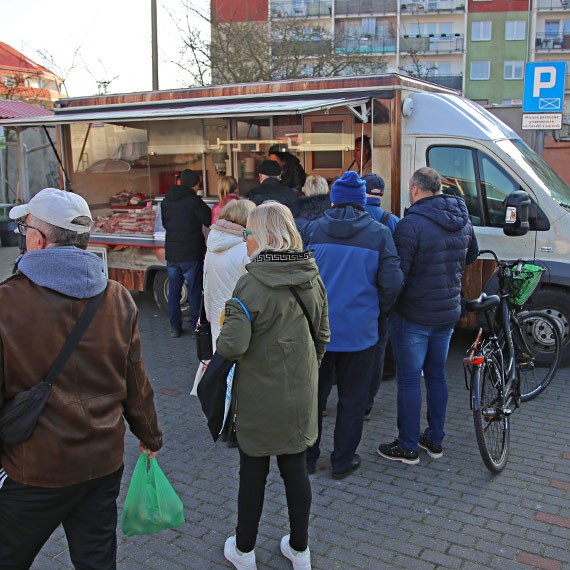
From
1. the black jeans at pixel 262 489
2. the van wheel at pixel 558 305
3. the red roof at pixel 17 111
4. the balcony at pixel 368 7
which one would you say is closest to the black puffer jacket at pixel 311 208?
the van wheel at pixel 558 305

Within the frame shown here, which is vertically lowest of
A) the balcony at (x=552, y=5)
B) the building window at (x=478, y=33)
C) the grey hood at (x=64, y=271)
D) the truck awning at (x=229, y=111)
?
the grey hood at (x=64, y=271)

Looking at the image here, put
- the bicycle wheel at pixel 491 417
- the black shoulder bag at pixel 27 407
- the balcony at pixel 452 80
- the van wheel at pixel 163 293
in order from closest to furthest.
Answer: the black shoulder bag at pixel 27 407
the bicycle wheel at pixel 491 417
the van wheel at pixel 163 293
the balcony at pixel 452 80

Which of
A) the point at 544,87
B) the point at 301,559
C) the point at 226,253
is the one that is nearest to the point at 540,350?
the point at 226,253

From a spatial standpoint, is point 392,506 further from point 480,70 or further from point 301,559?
point 480,70

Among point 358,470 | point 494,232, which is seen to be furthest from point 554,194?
point 358,470

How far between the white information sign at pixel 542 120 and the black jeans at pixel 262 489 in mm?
8356

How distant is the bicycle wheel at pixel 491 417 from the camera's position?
157 inches

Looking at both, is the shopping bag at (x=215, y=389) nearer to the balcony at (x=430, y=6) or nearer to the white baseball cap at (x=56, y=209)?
the white baseball cap at (x=56, y=209)

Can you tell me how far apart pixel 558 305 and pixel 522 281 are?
65.9 inches

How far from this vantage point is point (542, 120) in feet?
31.9

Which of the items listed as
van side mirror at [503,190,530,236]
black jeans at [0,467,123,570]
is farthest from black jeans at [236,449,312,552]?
van side mirror at [503,190,530,236]

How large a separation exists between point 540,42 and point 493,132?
182ft

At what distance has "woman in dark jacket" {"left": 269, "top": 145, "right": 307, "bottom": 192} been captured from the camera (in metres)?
7.63

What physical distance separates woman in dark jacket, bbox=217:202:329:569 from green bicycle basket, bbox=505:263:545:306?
2.19 m
